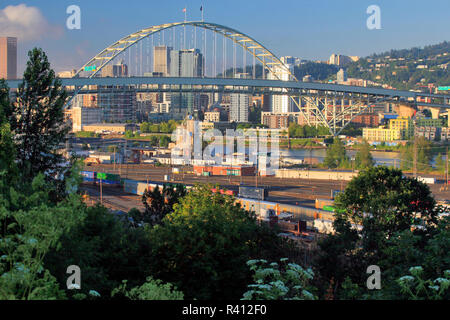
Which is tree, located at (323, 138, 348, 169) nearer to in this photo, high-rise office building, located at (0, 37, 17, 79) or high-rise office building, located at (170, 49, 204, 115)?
high-rise office building, located at (0, 37, 17, 79)

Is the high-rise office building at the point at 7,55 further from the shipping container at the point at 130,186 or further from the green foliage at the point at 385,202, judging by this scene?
the green foliage at the point at 385,202

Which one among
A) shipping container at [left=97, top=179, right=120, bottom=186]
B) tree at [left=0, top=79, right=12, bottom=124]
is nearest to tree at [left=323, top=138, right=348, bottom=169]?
shipping container at [left=97, top=179, right=120, bottom=186]

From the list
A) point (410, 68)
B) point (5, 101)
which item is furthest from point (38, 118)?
point (410, 68)

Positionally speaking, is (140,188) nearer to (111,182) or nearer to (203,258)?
(111,182)

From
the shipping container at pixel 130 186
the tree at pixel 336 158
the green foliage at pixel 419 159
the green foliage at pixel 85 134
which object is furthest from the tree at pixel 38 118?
the green foliage at pixel 85 134
